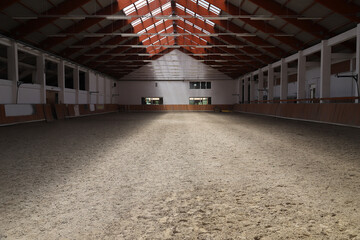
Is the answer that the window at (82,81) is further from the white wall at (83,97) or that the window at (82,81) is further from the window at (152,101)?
the window at (152,101)

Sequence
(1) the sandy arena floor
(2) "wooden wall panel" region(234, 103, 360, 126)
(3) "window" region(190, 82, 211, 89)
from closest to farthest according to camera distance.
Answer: (1) the sandy arena floor → (2) "wooden wall panel" region(234, 103, 360, 126) → (3) "window" region(190, 82, 211, 89)

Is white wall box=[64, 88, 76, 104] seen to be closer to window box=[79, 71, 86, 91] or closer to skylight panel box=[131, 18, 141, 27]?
window box=[79, 71, 86, 91]

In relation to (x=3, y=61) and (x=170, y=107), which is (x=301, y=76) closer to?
(x=170, y=107)

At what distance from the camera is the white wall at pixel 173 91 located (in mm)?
44375

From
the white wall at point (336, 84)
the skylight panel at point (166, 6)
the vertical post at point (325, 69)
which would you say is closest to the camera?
the vertical post at point (325, 69)

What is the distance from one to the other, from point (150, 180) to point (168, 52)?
4009cm

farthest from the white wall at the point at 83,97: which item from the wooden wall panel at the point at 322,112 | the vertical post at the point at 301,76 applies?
the vertical post at the point at 301,76

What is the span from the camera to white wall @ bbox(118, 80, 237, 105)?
44.4 metres

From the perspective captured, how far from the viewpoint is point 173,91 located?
1748 inches

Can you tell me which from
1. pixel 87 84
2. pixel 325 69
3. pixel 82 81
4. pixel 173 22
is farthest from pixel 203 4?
pixel 82 81

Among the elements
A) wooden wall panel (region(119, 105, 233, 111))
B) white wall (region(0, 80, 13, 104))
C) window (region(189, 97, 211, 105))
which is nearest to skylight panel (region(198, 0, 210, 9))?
white wall (region(0, 80, 13, 104))

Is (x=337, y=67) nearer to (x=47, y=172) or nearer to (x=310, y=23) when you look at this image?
(x=310, y=23)

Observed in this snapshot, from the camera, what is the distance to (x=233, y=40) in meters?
25.8

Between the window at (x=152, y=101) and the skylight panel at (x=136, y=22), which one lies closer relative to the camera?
the skylight panel at (x=136, y=22)
